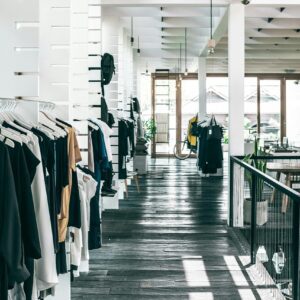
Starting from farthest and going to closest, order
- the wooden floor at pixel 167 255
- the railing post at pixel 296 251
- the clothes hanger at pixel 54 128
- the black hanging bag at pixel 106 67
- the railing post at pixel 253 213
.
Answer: the black hanging bag at pixel 106 67
the railing post at pixel 253 213
the wooden floor at pixel 167 255
the clothes hanger at pixel 54 128
the railing post at pixel 296 251

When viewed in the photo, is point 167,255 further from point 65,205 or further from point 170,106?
point 170,106

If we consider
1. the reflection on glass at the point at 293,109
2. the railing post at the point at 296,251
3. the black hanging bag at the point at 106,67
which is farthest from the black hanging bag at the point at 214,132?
the railing post at the point at 296,251

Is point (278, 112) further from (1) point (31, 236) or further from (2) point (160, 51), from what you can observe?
(1) point (31, 236)

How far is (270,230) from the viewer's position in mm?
4695

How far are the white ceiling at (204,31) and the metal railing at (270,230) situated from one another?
234 centimetres

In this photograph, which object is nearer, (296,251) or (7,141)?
(7,141)

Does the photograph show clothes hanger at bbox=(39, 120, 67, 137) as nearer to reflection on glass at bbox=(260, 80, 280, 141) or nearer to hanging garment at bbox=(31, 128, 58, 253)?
hanging garment at bbox=(31, 128, 58, 253)

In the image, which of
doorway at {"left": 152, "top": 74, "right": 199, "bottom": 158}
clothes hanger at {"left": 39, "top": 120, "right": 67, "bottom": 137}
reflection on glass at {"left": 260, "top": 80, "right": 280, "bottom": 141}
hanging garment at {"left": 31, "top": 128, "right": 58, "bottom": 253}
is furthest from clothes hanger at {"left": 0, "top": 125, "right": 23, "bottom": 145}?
reflection on glass at {"left": 260, "top": 80, "right": 280, "bottom": 141}

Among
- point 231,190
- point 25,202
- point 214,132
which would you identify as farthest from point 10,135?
point 214,132

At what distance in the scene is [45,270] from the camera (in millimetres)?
2723

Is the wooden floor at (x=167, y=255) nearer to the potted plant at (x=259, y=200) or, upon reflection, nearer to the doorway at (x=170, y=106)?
the potted plant at (x=259, y=200)

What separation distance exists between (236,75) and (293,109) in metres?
11.8

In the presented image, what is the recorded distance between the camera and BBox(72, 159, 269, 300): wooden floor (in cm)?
416

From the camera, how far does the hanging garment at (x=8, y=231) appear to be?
83.9 inches
